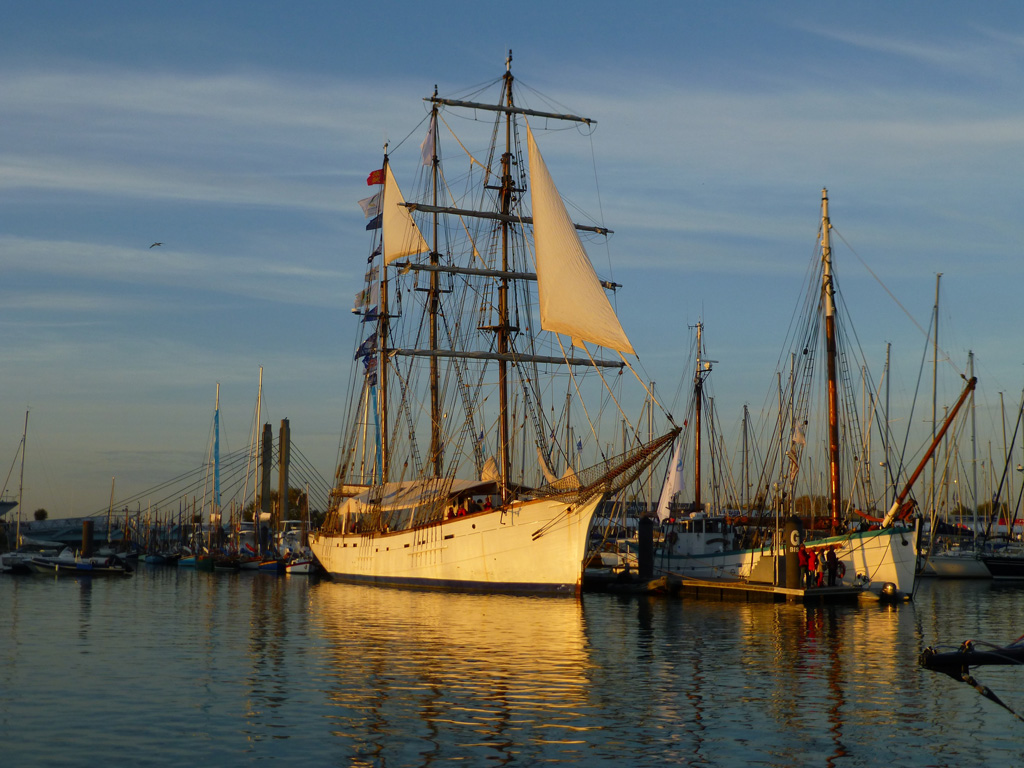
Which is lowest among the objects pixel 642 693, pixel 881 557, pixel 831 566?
pixel 642 693

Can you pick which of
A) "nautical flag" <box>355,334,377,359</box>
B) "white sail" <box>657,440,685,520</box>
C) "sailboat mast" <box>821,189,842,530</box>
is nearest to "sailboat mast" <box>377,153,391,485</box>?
"nautical flag" <box>355,334,377,359</box>

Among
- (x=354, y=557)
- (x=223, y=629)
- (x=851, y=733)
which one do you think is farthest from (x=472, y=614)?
(x=354, y=557)

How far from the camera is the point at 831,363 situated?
54094mm

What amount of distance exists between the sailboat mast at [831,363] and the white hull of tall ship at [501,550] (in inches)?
443

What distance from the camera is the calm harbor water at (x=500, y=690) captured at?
57.1ft

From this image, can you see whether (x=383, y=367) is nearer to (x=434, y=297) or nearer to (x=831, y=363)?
(x=434, y=297)

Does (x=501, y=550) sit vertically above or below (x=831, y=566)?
above

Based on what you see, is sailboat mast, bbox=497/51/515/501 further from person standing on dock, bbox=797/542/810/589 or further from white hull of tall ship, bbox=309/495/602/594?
person standing on dock, bbox=797/542/810/589

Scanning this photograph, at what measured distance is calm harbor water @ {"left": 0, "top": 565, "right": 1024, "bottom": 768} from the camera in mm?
17391

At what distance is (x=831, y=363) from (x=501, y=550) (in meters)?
18.4

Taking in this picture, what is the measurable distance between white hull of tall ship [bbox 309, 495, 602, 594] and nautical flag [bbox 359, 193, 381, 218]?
29.5 m

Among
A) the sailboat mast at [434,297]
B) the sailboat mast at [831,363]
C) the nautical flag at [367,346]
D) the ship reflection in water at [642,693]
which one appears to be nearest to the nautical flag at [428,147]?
the sailboat mast at [434,297]

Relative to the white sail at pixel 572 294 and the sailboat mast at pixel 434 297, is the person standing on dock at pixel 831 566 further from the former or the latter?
the sailboat mast at pixel 434 297

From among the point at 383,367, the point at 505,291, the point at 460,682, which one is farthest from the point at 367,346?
the point at 460,682
